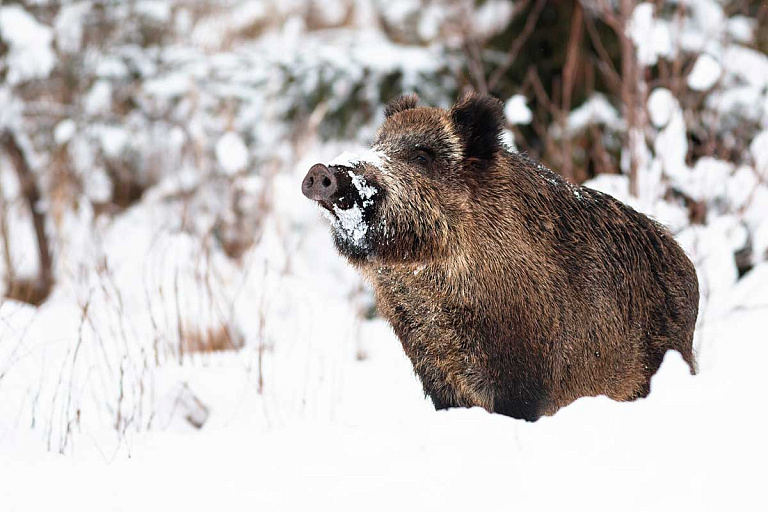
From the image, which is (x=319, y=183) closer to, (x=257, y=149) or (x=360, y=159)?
(x=360, y=159)

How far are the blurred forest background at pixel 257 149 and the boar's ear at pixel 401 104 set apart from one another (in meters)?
0.99

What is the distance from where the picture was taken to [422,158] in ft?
10.6

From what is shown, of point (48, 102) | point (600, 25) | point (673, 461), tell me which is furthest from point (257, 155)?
point (673, 461)

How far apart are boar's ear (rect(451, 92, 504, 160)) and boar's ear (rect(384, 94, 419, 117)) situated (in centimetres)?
43

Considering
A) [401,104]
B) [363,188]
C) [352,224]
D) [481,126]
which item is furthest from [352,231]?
[401,104]

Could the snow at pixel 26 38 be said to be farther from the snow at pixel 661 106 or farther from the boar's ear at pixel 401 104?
the snow at pixel 661 106

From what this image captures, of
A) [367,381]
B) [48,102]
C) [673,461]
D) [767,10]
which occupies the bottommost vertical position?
[367,381]

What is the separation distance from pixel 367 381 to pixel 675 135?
2400 millimetres

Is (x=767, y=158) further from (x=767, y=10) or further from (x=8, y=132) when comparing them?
(x=8, y=132)

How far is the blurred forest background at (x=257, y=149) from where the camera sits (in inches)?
177

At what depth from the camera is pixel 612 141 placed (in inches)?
279

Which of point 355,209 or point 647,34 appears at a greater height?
point 647,34

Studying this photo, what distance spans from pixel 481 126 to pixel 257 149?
629 cm

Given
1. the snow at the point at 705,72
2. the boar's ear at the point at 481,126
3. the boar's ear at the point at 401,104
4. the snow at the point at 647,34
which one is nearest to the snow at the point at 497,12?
the snow at the point at 647,34
